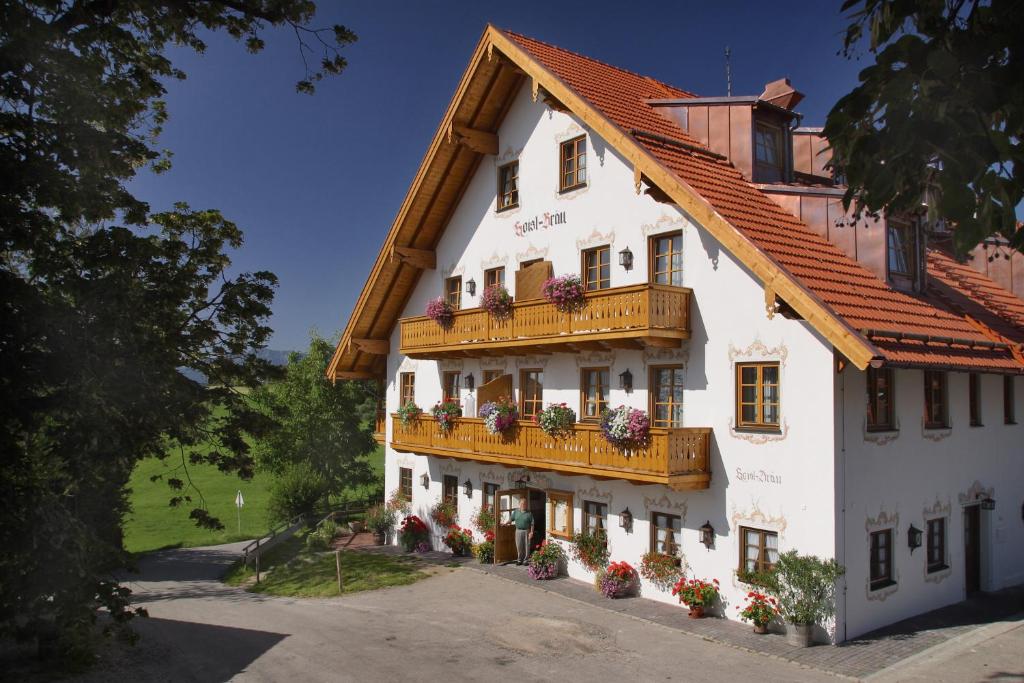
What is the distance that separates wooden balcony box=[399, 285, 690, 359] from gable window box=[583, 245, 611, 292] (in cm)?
141

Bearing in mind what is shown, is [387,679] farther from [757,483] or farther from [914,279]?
[914,279]

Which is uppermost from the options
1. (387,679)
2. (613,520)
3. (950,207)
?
(950,207)

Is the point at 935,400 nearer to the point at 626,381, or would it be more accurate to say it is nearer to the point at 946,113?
the point at 626,381

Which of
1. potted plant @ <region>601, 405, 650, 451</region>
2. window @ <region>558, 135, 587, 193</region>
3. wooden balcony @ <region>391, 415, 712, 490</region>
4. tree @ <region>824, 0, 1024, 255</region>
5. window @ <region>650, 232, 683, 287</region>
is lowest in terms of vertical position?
wooden balcony @ <region>391, 415, 712, 490</region>

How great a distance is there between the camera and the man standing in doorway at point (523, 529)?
21188mm

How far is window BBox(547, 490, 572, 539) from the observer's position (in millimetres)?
20319

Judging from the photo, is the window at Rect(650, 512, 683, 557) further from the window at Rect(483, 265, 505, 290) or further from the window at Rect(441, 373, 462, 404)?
the window at Rect(441, 373, 462, 404)

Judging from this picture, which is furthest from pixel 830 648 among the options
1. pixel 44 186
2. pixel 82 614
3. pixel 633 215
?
pixel 44 186

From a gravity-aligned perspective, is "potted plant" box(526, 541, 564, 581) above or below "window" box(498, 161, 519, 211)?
below

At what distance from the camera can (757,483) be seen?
1563cm

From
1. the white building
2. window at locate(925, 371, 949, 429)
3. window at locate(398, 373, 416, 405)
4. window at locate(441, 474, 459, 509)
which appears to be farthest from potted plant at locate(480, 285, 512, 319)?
window at locate(925, 371, 949, 429)

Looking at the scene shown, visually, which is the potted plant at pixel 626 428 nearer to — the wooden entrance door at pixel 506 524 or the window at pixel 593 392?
the window at pixel 593 392

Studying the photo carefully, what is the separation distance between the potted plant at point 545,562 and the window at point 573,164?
9.40 meters

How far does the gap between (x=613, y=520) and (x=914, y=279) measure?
28.9 ft
